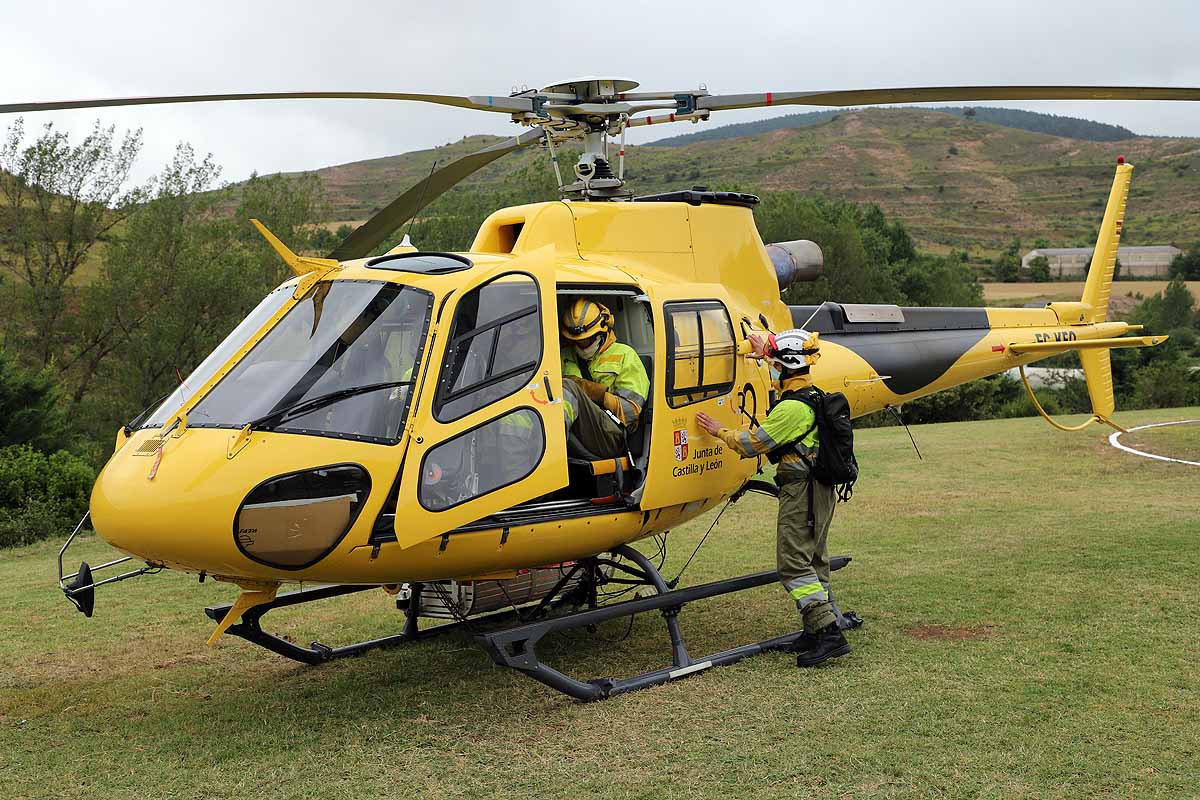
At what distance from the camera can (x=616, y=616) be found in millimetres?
6270

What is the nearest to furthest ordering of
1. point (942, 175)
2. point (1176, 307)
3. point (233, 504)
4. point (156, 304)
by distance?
point (233, 504) → point (156, 304) → point (1176, 307) → point (942, 175)

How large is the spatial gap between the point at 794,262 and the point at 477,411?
151 inches

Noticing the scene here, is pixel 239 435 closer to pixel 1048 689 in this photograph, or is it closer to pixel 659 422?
pixel 659 422

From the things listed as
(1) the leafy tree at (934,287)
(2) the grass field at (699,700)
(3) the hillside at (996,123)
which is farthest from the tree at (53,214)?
(3) the hillside at (996,123)

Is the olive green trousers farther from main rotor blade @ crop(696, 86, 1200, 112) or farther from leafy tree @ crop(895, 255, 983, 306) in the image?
leafy tree @ crop(895, 255, 983, 306)

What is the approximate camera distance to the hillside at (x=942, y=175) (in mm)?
95312

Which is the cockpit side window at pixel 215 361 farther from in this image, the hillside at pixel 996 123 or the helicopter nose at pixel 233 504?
the hillside at pixel 996 123

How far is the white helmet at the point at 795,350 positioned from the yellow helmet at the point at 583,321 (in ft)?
3.92

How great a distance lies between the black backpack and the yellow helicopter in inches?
23.7

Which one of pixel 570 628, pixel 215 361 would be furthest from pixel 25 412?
pixel 570 628

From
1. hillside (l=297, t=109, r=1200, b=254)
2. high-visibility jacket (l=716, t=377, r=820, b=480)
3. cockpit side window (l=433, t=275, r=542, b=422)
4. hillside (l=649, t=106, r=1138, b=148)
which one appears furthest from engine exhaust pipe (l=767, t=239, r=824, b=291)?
hillside (l=649, t=106, r=1138, b=148)

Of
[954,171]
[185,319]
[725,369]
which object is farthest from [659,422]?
[954,171]

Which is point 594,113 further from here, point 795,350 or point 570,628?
point 570,628

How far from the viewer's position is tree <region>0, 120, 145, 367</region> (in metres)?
30.3
